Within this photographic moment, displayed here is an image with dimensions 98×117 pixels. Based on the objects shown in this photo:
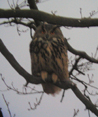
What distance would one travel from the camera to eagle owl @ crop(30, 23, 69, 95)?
105 cm

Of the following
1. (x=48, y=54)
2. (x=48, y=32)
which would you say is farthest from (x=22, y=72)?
(x=48, y=32)

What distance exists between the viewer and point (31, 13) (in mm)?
781

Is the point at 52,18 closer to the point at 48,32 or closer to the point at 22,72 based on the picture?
the point at 48,32

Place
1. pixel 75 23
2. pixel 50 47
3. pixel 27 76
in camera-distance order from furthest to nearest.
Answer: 1. pixel 50 47
2. pixel 27 76
3. pixel 75 23

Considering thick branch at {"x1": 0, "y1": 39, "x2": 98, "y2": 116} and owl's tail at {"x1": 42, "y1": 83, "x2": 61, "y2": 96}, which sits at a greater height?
thick branch at {"x1": 0, "y1": 39, "x2": 98, "y2": 116}

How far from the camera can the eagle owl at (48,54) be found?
105cm

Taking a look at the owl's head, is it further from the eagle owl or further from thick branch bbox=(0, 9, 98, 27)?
thick branch bbox=(0, 9, 98, 27)

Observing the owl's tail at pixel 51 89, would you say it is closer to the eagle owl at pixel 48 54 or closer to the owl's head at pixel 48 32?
the eagle owl at pixel 48 54

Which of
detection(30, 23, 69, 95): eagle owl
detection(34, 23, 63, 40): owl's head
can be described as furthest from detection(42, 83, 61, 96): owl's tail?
detection(34, 23, 63, 40): owl's head

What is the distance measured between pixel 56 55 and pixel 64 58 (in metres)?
0.11

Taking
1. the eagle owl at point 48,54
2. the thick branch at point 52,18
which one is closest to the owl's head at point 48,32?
the eagle owl at point 48,54

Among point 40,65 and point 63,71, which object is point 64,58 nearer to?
point 63,71

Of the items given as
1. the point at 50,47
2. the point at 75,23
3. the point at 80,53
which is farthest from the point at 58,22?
the point at 80,53

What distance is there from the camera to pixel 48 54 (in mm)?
1038
